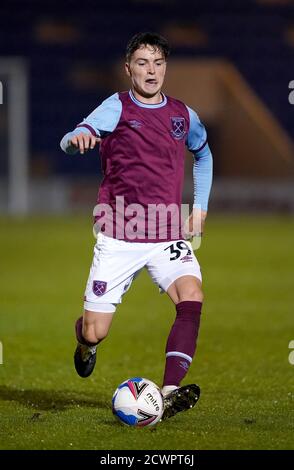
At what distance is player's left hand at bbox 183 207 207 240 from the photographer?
20.6 ft

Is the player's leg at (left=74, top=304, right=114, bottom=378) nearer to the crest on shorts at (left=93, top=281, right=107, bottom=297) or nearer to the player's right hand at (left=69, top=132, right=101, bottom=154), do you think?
the crest on shorts at (left=93, top=281, right=107, bottom=297)

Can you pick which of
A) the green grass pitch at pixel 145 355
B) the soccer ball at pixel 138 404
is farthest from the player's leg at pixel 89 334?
the soccer ball at pixel 138 404

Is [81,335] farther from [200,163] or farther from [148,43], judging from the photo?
[148,43]

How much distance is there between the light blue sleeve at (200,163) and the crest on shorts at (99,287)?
29.9 inches

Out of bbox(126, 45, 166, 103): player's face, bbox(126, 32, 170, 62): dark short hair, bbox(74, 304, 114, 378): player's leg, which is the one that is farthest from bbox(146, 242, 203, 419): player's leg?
bbox(126, 32, 170, 62): dark short hair

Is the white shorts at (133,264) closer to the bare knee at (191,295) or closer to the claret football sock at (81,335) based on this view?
the bare knee at (191,295)

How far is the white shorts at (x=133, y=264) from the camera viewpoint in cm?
608

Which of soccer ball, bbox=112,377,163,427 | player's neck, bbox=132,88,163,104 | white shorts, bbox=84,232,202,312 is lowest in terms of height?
soccer ball, bbox=112,377,163,427

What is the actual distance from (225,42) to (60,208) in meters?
7.97

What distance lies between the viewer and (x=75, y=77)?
3269 centimetres

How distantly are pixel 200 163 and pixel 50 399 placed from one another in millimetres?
1785

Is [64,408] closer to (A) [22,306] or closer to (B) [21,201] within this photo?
(A) [22,306]

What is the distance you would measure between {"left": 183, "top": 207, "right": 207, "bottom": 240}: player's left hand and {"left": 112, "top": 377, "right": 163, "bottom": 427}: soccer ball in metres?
0.99

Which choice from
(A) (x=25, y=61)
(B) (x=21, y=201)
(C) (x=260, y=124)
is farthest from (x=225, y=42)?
(B) (x=21, y=201)
